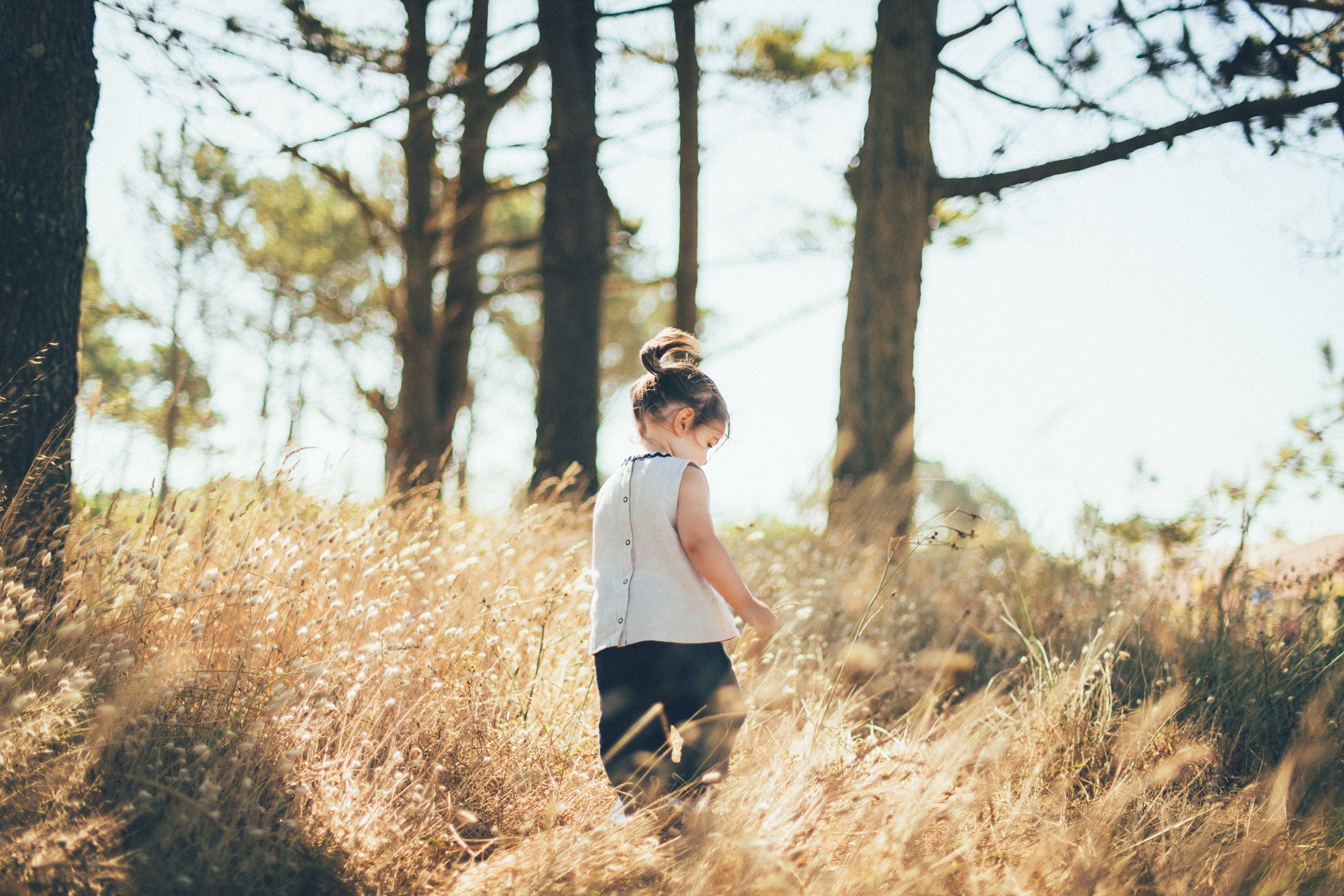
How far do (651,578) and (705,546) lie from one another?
19 centimetres

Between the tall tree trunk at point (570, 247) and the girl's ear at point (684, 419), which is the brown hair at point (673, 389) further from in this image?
the tall tree trunk at point (570, 247)

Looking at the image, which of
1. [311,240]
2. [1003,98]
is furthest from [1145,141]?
[311,240]

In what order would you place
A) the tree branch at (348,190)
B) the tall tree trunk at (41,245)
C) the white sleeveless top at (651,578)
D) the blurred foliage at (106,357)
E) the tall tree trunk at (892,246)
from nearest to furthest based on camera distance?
the white sleeveless top at (651,578), the tall tree trunk at (41,245), the tall tree trunk at (892,246), the tree branch at (348,190), the blurred foliage at (106,357)

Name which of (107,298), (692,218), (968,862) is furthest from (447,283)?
(107,298)

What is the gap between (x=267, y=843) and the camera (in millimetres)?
1842

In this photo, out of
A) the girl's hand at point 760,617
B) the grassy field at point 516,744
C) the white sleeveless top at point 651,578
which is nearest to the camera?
the grassy field at point 516,744

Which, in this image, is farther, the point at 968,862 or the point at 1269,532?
the point at 1269,532

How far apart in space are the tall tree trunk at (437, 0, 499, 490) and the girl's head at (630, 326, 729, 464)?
5555 millimetres

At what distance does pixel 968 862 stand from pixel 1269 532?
3.09 meters

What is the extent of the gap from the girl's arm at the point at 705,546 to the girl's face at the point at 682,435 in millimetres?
114

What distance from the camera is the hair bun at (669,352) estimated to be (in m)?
2.50

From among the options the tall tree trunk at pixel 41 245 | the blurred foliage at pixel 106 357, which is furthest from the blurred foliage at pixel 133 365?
the tall tree trunk at pixel 41 245

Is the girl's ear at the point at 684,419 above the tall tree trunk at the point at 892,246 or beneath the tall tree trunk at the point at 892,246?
beneath

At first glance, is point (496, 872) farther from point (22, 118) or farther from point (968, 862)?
point (22, 118)
